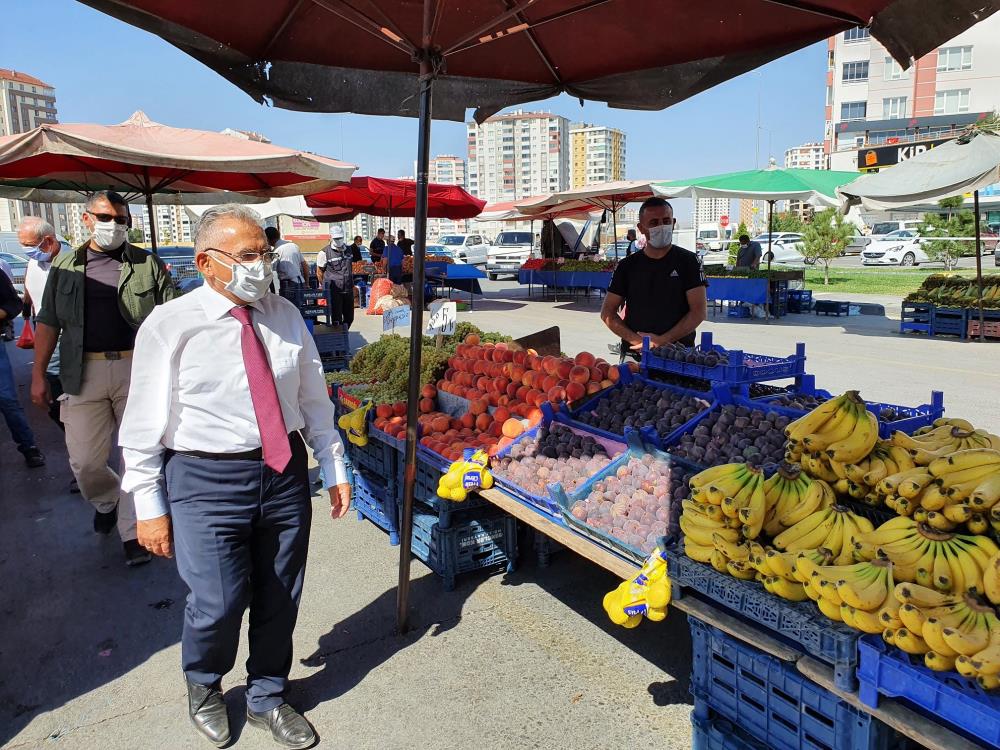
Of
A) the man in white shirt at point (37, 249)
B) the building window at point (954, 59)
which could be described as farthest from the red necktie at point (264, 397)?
the building window at point (954, 59)

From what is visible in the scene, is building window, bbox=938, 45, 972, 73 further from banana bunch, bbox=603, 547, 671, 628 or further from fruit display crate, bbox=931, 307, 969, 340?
banana bunch, bbox=603, 547, 671, 628

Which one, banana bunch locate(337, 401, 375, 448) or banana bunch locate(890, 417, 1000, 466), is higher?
banana bunch locate(890, 417, 1000, 466)

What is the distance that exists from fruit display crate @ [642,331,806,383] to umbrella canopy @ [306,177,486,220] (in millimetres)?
10917

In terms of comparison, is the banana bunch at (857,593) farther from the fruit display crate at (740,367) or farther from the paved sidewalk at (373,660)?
the fruit display crate at (740,367)

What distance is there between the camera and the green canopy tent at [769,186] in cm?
1301

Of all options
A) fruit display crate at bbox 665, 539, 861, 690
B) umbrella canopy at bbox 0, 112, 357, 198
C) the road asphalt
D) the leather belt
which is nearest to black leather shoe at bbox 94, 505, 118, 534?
the road asphalt

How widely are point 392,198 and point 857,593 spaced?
1606 cm

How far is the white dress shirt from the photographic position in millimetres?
2506

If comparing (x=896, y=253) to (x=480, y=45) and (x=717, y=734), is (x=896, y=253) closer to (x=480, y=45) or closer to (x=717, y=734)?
(x=480, y=45)

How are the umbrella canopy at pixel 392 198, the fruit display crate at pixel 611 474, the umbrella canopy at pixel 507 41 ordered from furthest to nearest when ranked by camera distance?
the umbrella canopy at pixel 392 198 < the umbrella canopy at pixel 507 41 < the fruit display crate at pixel 611 474

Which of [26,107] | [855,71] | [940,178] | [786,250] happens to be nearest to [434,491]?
[940,178]

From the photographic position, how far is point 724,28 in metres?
3.55

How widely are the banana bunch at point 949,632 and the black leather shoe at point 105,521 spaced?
4.60m

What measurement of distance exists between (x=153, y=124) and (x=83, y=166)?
171 cm
